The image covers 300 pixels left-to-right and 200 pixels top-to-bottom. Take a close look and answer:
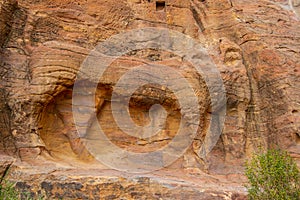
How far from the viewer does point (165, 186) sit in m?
10.2

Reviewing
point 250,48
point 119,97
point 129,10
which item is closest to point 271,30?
point 250,48

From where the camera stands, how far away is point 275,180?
10023mm

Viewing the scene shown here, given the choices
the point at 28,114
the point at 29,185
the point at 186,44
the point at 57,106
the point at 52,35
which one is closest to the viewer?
the point at 29,185

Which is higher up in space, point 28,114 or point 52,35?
point 52,35

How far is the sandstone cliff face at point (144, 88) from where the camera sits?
416 inches

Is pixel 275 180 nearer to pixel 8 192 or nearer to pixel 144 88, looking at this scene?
pixel 144 88

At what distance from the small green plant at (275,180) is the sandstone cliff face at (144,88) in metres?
0.70

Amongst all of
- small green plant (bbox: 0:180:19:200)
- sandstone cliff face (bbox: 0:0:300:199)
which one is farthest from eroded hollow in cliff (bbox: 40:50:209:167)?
small green plant (bbox: 0:180:19:200)

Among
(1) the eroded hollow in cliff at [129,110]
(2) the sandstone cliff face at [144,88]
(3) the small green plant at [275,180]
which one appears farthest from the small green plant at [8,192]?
(3) the small green plant at [275,180]

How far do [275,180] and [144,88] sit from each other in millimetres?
4397

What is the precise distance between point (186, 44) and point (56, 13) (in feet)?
13.7

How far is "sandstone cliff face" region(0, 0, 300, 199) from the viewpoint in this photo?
10.6m

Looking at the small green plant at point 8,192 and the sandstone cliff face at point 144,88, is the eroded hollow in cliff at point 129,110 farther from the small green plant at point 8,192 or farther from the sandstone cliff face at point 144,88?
the small green plant at point 8,192

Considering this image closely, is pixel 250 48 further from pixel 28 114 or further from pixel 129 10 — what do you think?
pixel 28 114
